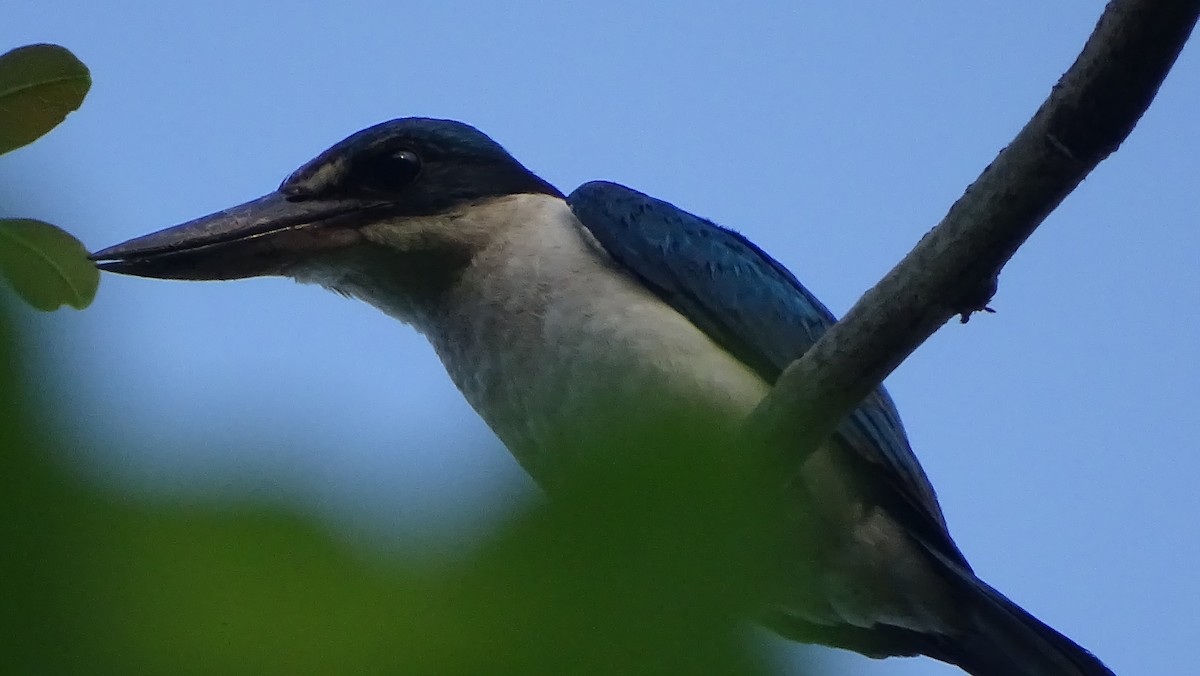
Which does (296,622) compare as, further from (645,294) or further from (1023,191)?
(645,294)

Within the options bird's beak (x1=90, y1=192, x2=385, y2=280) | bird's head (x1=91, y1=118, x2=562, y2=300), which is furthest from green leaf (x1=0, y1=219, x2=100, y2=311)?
bird's head (x1=91, y1=118, x2=562, y2=300)

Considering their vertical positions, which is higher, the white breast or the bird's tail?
the bird's tail

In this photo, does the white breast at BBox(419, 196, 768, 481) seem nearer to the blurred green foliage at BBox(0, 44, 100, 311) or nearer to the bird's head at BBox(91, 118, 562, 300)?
the bird's head at BBox(91, 118, 562, 300)

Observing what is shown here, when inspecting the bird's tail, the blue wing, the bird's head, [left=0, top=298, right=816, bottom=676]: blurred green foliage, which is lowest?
[left=0, top=298, right=816, bottom=676]: blurred green foliage

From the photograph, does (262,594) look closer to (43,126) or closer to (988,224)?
(43,126)

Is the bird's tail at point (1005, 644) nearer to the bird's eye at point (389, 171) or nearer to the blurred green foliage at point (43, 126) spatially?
the bird's eye at point (389, 171)

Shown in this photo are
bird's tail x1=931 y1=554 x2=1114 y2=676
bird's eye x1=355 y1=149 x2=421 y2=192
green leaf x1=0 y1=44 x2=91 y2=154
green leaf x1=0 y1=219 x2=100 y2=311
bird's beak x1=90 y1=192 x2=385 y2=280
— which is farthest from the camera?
bird's eye x1=355 y1=149 x2=421 y2=192
